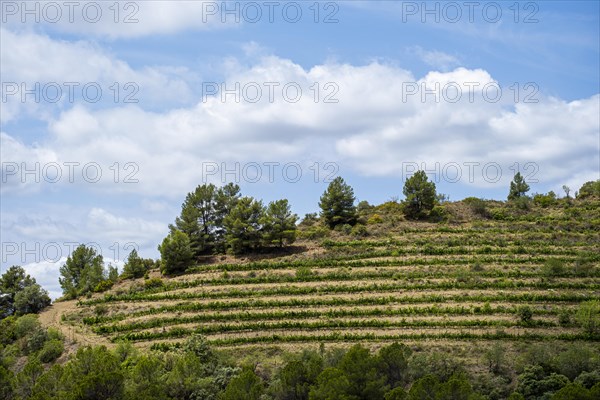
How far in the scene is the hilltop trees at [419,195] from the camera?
7725 cm

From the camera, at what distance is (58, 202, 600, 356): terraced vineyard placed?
173 feet

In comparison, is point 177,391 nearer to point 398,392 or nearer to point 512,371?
point 398,392

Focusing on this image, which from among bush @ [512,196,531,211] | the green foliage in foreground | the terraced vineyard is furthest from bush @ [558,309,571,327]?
bush @ [512,196,531,211]

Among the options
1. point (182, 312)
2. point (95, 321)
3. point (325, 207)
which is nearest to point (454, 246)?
point (325, 207)

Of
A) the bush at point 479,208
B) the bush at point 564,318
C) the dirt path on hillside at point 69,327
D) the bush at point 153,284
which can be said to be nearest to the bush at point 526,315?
the bush at point 564,318

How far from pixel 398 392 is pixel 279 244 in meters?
39.1

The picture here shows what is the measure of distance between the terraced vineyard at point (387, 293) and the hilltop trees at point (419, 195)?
182 inches

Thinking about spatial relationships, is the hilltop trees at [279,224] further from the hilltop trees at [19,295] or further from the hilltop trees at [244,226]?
the hilltop trees at [19,295]

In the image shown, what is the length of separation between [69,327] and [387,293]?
106 ft

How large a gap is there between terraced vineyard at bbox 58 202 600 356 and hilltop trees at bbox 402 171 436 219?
182 inches

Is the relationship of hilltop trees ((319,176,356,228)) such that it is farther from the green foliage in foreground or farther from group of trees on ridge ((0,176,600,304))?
the green foliage in foreground

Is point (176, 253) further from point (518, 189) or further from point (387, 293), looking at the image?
point (518, 189)

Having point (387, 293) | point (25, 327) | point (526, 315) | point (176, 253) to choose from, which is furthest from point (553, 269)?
point (25, 327)

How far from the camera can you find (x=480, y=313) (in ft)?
177
